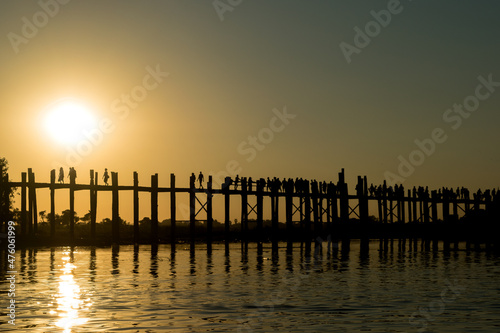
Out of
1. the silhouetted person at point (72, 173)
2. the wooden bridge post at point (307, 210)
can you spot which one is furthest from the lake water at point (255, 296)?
the wooden bridge post at point (307, 210)

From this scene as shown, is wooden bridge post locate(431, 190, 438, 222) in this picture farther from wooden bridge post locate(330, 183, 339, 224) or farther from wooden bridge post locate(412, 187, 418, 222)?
wooden bridge post locate(330, 183, 339, 224)

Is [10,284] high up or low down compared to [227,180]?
down

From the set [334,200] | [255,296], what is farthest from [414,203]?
[255,296]

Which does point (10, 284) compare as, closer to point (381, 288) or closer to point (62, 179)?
point (381, 288)

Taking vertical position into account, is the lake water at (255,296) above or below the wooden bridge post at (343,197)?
below

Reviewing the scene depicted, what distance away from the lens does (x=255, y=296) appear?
18.0 metres

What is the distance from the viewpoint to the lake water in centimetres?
1366

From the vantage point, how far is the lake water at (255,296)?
44.8ft

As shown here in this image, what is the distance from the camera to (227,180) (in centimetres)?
4684

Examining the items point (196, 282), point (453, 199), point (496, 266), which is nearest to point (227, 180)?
point (496, 266)

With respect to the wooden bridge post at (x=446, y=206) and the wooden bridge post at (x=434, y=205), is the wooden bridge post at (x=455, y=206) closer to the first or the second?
the wooden bridge post at (x=446, y=206)

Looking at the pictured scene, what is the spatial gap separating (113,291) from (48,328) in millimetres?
5925

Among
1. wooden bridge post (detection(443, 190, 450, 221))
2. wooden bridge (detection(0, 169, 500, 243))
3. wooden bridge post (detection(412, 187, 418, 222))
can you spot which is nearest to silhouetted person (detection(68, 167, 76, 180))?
wooden bridge (detection(0, 169, 500, 243))

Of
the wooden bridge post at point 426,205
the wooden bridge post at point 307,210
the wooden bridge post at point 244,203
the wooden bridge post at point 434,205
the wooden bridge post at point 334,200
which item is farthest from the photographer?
the wooden bridge post at point 426,205
